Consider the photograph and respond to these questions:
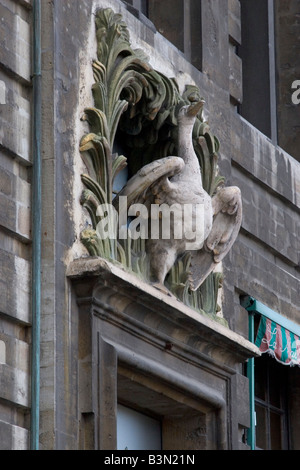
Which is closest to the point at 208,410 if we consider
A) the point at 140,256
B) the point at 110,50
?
the point at 140,256

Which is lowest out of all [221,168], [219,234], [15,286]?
[15,286]

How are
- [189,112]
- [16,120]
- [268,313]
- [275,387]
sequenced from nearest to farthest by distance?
1. [16,120]
2. [189,112]
3. [268,313]
4. [275,387]

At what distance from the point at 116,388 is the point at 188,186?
1966 millimetres

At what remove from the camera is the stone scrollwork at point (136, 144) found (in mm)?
14883

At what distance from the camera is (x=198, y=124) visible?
16.5 meters

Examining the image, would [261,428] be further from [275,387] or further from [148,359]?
[148,359]

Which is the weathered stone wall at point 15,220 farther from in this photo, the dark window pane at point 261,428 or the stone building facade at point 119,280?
the dark window pane at point 261,428

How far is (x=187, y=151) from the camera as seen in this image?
15906mm

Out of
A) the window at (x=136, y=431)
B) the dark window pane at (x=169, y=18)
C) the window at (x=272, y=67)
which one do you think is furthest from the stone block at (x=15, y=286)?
the window at (x=272, y=67)

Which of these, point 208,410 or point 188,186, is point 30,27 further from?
point 208,410

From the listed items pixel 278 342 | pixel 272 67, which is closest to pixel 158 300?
pixel 278 342

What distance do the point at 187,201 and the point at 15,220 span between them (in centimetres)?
200

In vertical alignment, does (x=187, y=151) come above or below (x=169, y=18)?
below

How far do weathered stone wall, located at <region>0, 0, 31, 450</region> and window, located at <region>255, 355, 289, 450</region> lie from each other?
15.4 ft
